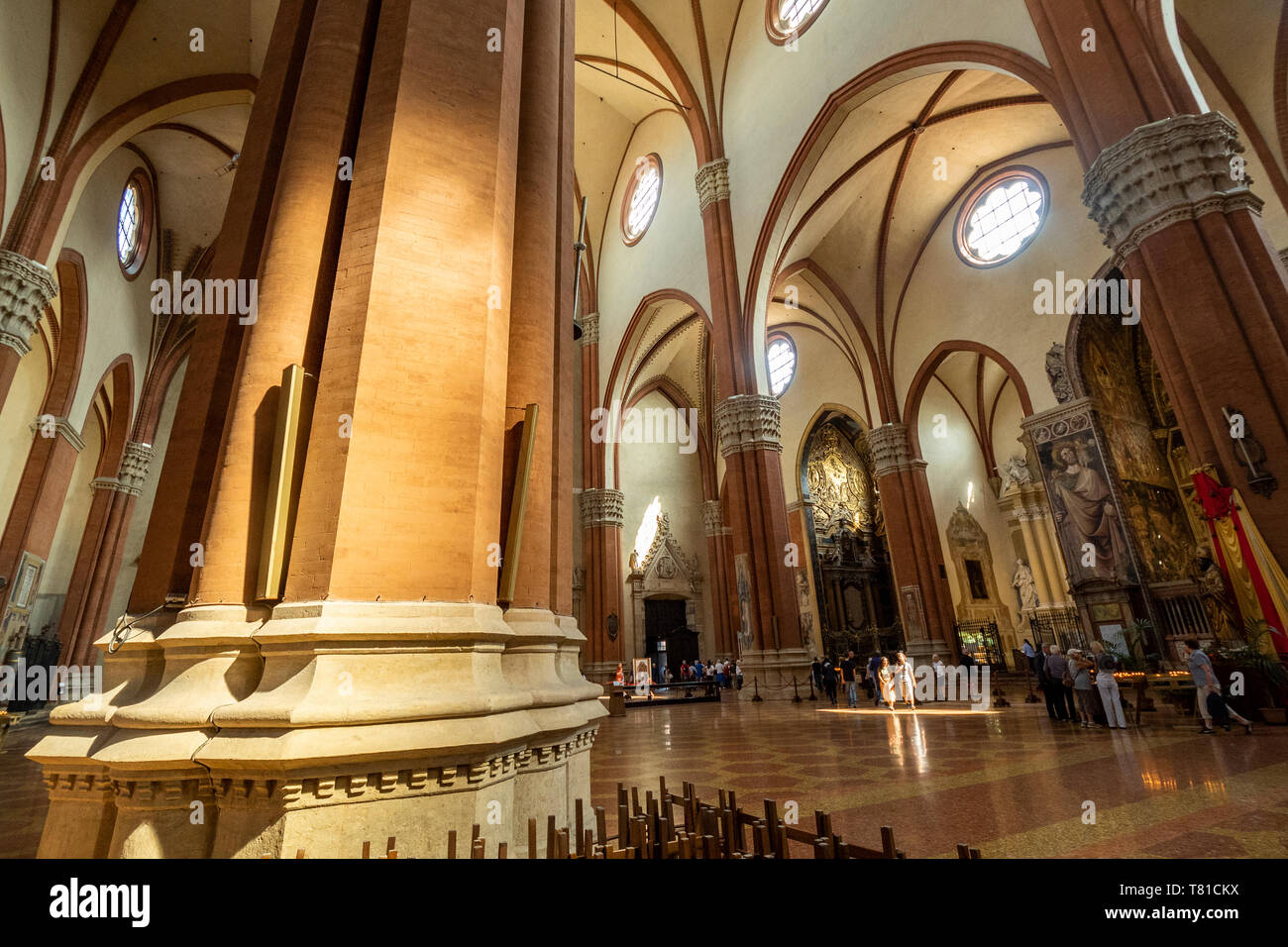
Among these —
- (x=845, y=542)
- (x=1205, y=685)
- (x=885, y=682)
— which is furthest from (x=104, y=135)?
(x=845, y=542)

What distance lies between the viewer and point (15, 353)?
888cm

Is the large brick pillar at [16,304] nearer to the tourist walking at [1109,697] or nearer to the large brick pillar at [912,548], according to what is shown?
the tourist walking at [1109,697]

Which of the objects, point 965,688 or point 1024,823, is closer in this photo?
point 1024,823

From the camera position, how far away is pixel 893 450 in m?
16.9

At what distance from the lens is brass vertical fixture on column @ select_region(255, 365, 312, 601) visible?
253 centimetres

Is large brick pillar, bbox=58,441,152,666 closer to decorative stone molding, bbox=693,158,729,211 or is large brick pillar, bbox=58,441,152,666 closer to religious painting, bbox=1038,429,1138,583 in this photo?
decorative stone molding, bbox=693,158,729,211

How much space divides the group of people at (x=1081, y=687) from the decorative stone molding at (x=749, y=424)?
19.6ft

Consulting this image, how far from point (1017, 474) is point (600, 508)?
13306 millimetres

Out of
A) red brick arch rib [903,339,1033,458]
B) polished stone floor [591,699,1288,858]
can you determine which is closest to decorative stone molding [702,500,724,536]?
red brick arch rib [903,339,1033,458]

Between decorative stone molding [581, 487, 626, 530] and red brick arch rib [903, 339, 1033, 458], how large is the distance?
28.9 ft
